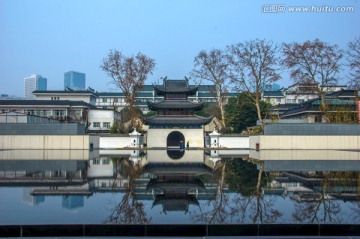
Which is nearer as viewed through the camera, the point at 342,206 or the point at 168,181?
the point at 342,206

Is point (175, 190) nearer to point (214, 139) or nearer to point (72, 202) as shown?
point (72, 202)

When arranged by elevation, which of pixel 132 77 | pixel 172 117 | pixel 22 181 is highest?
pixel 132 77

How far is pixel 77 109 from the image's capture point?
7331cm

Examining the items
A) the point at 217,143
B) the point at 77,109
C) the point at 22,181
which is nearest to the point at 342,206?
the point at 22,181

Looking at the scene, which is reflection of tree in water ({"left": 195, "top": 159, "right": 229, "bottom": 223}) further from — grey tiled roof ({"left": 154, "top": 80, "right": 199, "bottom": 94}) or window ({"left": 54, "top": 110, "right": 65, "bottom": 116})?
window ({"left": 54, "top": 110, "right": 65, "bottom": 116})

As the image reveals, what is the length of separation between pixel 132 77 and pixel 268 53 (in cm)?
1819

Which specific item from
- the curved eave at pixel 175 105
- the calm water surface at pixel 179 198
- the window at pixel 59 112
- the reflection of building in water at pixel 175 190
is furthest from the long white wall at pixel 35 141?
the window at pixel 59 112

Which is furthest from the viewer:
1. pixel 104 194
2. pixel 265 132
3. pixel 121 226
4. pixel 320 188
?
pixel 265 132

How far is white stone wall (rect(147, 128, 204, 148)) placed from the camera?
53906mm

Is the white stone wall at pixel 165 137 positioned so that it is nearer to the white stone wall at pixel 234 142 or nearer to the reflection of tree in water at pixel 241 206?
the white stone wall at pixel 234 142

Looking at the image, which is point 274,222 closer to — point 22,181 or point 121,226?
point 121,226

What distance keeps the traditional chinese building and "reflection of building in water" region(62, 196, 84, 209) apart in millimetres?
41214

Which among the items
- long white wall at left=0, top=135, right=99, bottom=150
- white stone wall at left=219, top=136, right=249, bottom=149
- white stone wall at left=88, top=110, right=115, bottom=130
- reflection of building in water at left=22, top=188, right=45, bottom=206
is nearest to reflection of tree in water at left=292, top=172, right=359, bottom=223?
reflection of building in water at left=22, top=188, right=45, bottom=206

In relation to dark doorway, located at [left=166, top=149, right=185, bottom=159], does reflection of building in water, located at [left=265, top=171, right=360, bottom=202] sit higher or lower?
higher
